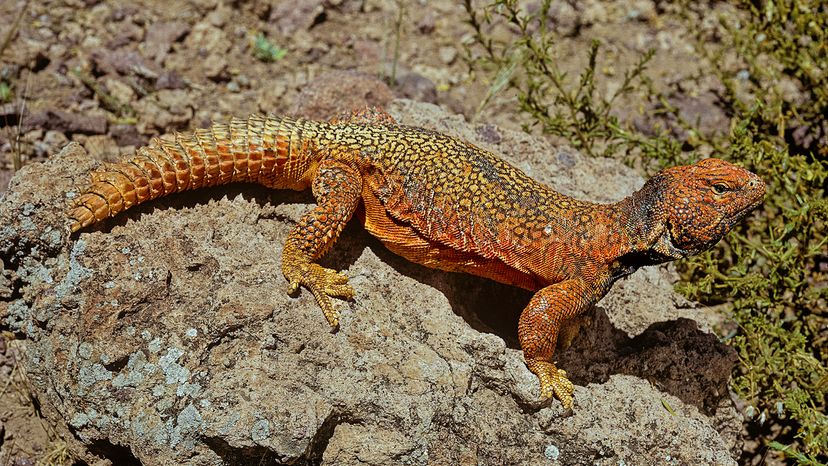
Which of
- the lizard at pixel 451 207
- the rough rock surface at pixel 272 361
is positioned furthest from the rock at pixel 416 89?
the rough rock surface at pixel 272 361

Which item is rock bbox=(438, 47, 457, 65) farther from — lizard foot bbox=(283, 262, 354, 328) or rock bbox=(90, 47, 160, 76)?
lizard foot bbox=(283, 262, 354, 328)

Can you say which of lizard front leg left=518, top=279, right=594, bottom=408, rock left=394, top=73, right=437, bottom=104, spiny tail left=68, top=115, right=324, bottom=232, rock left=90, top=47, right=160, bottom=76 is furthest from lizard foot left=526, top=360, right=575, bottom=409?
rock left=90, top=47, right=160, bottom=76

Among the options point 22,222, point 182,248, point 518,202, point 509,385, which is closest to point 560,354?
point 509,385

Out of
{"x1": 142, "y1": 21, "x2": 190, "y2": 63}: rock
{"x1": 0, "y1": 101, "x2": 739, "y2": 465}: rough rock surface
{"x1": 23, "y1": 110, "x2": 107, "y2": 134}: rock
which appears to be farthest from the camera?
{"x1": 142, "y1": 21, "x2": 190, "y2": 63}: rock

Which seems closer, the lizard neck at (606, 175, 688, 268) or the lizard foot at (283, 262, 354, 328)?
the lizard neck at (606, 175, 688, 268)

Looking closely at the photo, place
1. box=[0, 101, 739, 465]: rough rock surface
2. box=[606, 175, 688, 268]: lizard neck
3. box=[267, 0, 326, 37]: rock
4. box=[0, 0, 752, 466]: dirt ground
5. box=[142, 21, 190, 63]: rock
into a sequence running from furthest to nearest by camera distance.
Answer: box=[267, 0, 326, 37]: rock < box=[142, 21, 190, 63]: rock < box=[0, 0, 752, 466]: dirt ground < box=[606, 175, 688, 268]: lizard neck < box=[0, 101, 739, 465]: rough rock surface

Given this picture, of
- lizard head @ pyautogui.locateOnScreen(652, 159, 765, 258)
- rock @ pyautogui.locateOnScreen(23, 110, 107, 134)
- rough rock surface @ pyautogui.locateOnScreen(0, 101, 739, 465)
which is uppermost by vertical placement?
lizard head @ pyautogui.locateOnScreen(652, 159, 765, 258)

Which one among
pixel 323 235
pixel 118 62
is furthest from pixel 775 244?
pixel 118 62
